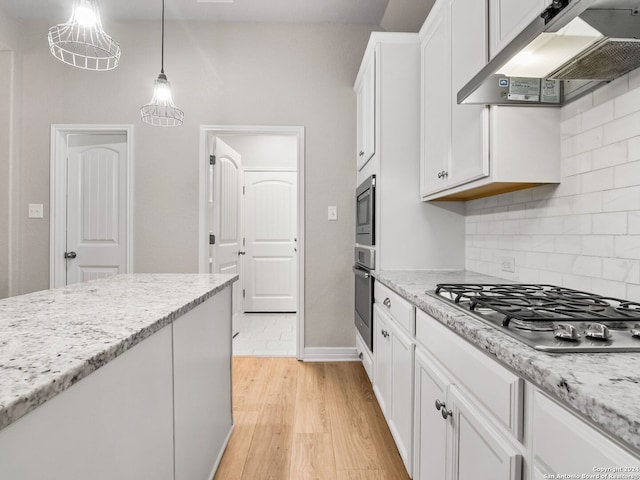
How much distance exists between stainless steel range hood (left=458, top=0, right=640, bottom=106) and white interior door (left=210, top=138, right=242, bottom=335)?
93.5 inches

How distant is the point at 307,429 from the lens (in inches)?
78.2

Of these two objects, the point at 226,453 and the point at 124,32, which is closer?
the point at 226,453

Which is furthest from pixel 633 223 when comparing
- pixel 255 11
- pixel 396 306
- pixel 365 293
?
pixel 255 11

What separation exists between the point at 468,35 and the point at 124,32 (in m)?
2.88

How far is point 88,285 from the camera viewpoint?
4.77 feet

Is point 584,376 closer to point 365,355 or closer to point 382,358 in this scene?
point 382,358

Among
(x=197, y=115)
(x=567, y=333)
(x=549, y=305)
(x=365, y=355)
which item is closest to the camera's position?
(x=567, y=333)

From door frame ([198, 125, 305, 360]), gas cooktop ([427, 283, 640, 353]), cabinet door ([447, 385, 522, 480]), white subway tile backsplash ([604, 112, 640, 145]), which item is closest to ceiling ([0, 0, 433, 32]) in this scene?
door frame ([198, 125, 305, 360])

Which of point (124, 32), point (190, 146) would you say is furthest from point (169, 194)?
point (124, 32)

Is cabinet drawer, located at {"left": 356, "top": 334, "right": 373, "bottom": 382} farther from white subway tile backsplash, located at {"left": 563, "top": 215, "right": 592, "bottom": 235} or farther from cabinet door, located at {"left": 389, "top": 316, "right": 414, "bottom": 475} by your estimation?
white subway tile backsplash, located at {"left": 563, "top": 215, "right": 592, "bottom": 235}

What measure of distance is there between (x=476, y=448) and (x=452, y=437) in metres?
0.15

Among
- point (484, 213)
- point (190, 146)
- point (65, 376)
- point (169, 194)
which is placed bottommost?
point (65, 376)

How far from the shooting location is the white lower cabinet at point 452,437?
30.7 inches

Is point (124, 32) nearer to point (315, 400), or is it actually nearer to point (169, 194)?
point (169, 194)
